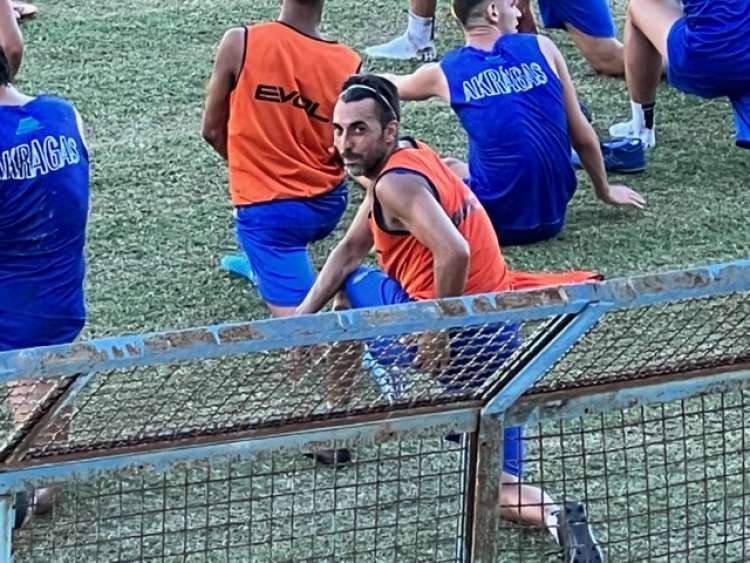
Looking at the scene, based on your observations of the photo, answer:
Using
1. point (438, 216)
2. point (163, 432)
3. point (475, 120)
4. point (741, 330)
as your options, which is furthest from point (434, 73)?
point (163, 432)

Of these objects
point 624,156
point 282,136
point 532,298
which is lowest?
point 624,156

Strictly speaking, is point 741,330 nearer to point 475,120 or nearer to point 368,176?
point 368,176

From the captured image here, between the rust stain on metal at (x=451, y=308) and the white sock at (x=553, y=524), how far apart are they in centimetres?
132

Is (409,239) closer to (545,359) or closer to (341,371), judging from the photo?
(341,371)

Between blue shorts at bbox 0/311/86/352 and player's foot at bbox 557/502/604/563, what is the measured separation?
158 cm

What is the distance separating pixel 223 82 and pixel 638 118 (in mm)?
2332

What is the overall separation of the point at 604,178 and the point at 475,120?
0.58 metres

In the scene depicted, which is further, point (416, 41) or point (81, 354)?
point (416, 41)

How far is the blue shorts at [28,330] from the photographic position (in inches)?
159

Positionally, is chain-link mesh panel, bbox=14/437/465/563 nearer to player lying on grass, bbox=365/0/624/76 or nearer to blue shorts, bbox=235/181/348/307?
blue shorts, bbox=235/181/348/307

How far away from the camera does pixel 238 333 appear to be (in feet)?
6.94

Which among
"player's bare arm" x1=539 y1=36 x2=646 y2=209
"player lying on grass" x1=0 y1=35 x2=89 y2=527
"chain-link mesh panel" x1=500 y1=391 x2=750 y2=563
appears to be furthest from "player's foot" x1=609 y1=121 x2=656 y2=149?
"player lying on grass" x1=0 y1=35 x2=89 y2=527

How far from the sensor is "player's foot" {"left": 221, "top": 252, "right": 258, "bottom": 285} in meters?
5.23

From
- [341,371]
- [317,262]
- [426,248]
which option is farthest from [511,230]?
[341,371]
